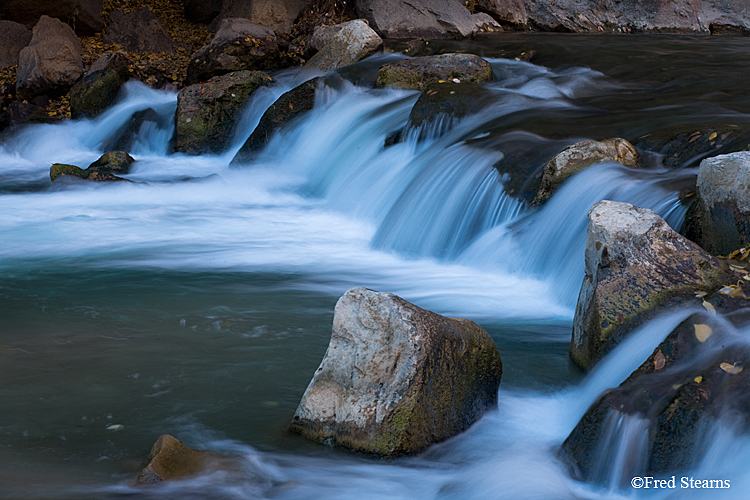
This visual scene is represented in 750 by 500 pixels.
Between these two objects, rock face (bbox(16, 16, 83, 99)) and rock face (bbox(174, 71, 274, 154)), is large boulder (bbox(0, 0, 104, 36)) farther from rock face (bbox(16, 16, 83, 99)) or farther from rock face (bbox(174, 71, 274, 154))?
rock face (bbox(174, 71, 274, 154))

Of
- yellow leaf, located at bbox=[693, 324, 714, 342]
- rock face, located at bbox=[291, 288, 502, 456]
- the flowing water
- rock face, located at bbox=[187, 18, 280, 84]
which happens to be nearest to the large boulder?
rock face, located at bbox=[187, 18, 280, 84]

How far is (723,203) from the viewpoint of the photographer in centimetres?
424

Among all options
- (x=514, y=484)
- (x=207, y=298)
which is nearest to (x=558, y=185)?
(x=207, y=298)

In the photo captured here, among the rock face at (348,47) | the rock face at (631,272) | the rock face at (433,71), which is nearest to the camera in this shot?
the rock face at (631,272)

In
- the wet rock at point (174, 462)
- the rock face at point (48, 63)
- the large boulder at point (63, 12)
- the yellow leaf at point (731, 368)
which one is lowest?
the wet rock at point (174, 462)

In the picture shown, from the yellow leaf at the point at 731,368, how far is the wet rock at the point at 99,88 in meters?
11.7

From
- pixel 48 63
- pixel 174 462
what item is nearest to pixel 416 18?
pixel 48 63

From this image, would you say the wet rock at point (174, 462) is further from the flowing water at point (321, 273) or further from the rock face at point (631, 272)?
the rock face at point (631, 272)

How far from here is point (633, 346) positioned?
3.53m

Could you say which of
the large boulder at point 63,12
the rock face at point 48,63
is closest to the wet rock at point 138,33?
the large boulder at point 63,12

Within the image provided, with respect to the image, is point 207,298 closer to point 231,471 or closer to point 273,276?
point 273,276

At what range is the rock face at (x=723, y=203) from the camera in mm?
4102

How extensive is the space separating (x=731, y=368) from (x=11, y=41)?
15.2 metres

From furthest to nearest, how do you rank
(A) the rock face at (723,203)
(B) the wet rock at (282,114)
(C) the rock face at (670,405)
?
1. (B) the wet rock at (282,114)
2. (A) the rock face at (723,203)
3. (C) the rock face at (670,405)
